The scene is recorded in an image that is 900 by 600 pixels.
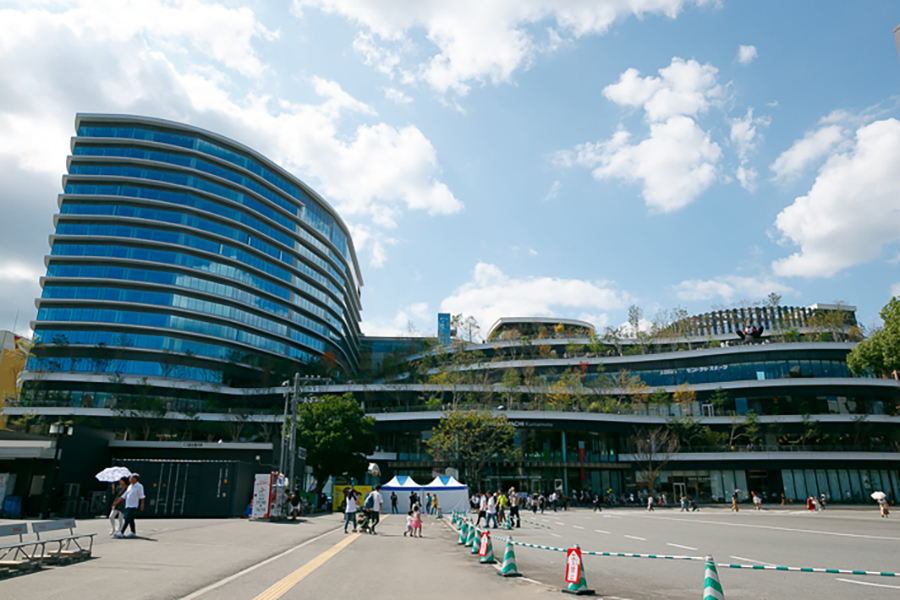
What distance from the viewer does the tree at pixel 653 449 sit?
5625cm

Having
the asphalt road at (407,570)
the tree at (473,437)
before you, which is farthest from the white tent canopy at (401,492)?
the asphalt road at (407,570)

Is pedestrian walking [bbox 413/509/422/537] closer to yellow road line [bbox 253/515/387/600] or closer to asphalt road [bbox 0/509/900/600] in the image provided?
asphalt road [bbox 0/509/900/600]

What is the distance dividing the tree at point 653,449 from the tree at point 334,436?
90.8 ft

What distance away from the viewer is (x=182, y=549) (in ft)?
46.8

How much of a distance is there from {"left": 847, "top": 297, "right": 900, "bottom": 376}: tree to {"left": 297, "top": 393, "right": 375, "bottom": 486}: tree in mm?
33757

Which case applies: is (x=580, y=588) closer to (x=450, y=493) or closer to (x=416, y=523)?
(x=416, y=523)

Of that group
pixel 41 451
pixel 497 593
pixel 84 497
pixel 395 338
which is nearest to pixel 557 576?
pixel 497 593

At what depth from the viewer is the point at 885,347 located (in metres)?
31.2

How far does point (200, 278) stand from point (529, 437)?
4228 cm

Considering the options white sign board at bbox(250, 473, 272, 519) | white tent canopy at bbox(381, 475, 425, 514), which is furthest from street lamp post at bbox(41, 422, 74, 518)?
white tent canopy at bbox(381, 475, 425, 514)

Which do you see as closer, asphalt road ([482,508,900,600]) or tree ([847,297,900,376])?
asphalt road ([482,508,900,600])

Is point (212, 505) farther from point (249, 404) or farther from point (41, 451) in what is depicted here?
point (249, 404)

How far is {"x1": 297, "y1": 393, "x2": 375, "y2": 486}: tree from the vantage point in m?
43.4

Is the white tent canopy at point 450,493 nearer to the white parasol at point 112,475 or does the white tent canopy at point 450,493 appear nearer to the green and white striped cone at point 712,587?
the white parasol at point 112,475
